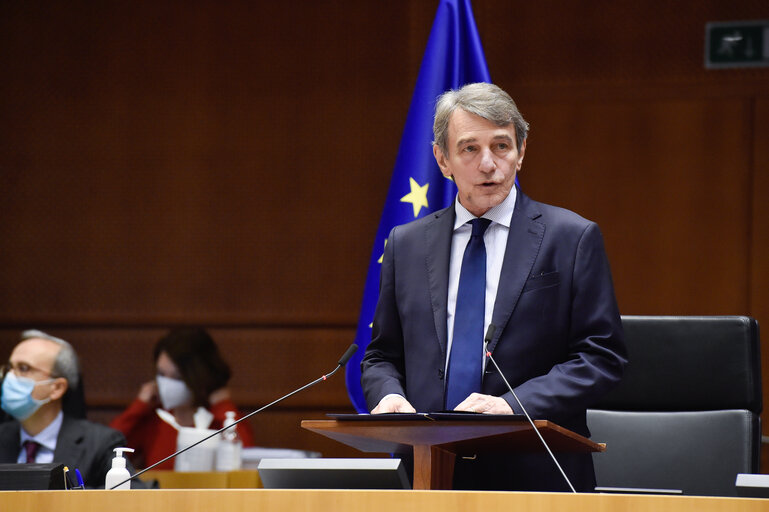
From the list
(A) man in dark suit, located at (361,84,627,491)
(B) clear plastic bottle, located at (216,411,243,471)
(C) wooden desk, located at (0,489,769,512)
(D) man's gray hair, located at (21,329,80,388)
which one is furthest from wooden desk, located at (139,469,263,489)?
(C) wooden desk, located at (0,489,769,512)

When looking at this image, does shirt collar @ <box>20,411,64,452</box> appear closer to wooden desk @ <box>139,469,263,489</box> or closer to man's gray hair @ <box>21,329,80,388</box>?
man's gray hair @ <box>21,329,80,388</box>

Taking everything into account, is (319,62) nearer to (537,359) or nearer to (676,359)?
(676,359)

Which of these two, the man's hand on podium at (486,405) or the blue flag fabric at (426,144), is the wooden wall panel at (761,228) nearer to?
the blue flag fabric at (426,144)

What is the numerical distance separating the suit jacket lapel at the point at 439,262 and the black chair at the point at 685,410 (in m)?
0.67

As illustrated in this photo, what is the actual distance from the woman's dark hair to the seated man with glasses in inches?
30.9

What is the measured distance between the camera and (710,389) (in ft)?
8.57

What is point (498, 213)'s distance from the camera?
7.34 ft

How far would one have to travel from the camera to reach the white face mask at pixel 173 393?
429cm

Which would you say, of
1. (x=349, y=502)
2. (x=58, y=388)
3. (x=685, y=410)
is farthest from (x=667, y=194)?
(x=349, y=502)

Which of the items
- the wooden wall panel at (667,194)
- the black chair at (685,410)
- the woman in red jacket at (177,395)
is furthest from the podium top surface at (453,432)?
the wooden wall panel at (667,194)

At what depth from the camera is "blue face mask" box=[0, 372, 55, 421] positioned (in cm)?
346

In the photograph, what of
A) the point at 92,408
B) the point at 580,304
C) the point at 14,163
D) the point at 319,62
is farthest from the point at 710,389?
the point at 14,163

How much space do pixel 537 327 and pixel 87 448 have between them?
5.76ft

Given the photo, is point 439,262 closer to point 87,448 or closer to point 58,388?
point 87,448
